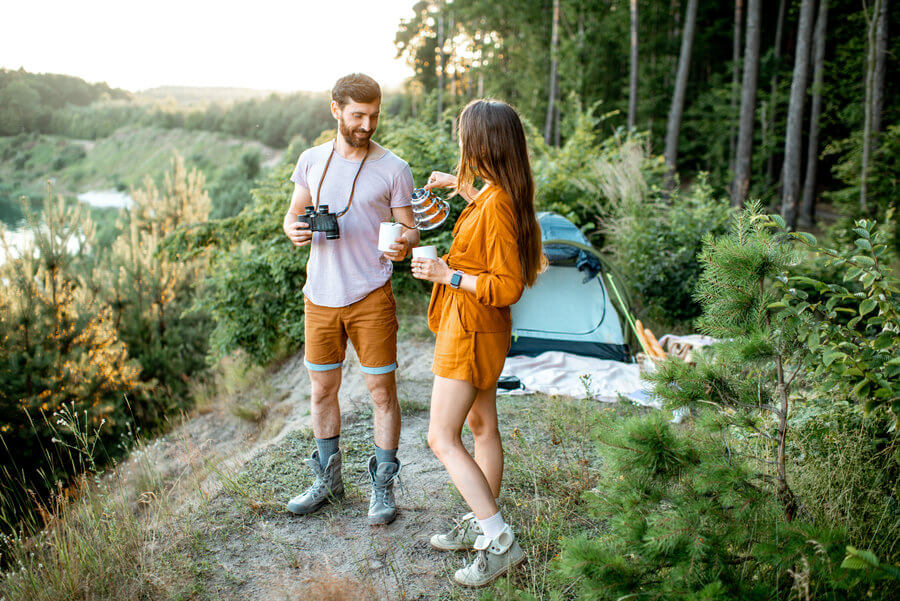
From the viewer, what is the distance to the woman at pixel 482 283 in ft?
6.93

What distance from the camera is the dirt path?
246 cm

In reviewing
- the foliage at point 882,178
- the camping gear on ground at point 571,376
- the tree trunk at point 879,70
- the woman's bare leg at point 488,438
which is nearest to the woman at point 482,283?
the woman's bare leg at point 488,438

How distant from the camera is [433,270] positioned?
7.07ft

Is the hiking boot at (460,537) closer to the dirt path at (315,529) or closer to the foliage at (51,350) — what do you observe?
the dirt path at (315,529)

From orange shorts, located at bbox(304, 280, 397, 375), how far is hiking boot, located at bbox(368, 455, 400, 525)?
48cm

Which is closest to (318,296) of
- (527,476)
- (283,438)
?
(527,476)

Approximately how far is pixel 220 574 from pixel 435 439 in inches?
47.8

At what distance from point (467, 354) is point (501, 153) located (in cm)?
73

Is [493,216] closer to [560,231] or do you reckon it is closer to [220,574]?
[220,574]

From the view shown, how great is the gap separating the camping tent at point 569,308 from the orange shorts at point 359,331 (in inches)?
136

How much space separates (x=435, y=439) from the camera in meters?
2.26

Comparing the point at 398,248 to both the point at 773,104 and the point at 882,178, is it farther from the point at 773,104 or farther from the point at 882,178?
the point at 773,104

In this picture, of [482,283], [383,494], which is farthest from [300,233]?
[383,494]

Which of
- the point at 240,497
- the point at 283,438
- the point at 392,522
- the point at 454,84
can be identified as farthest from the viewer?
the point at 454,84
